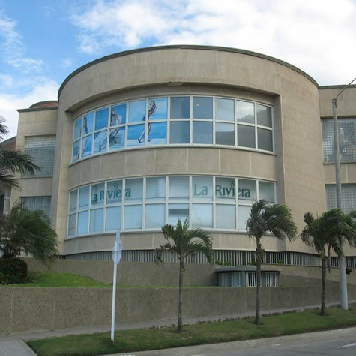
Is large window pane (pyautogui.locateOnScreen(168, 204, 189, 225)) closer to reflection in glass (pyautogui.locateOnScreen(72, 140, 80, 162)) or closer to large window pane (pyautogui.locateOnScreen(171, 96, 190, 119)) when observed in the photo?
large window pane (pyautogui.locateOnScreen(171, 96, 190, 119))

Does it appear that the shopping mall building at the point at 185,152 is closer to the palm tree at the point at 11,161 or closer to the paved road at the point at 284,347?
the palm tree at the point at 11,161

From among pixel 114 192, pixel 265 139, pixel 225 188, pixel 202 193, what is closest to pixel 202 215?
pixel 202 193

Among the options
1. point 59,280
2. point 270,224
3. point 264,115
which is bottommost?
point 59,280

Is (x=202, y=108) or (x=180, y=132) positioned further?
(x=202, y=108)

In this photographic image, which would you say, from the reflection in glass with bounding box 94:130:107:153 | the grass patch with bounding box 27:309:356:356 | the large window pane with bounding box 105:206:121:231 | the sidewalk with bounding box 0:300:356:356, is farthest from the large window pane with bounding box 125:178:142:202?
the grass patch with bounding box 27:309:356:356

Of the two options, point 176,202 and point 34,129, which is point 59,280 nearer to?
point 176,202

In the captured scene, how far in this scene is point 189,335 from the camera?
555 inches

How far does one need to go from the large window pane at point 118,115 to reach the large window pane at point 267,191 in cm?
787

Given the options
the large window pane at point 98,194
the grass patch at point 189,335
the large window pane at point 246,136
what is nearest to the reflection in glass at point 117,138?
the large window pane at point 98,194

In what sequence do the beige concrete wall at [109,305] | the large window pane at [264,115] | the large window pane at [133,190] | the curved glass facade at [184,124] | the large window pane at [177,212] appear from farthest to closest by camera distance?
the large window pane at [264,115] → the curved glass facade at [184,124] → the large window pane at [133,190] → the large window pane at [177,212] → the beige concrete wall at [109,305]

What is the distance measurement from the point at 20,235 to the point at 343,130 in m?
20.7

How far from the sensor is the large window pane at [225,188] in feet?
82.2

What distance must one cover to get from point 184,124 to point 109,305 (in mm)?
12139

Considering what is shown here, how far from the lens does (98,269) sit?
20562 mm
